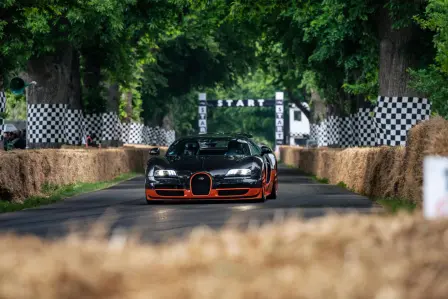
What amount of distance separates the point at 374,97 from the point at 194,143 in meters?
23.2

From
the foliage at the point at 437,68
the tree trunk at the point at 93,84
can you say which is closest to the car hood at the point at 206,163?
the foliage at the point at 437,68

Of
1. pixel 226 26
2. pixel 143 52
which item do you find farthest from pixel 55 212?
pixel 226 26

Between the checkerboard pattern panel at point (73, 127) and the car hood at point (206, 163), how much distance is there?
2598cm

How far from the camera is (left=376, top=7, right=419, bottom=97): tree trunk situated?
33.0m

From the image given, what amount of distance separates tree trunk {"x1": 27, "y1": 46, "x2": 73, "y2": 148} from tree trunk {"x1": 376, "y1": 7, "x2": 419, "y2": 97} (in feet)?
48.0

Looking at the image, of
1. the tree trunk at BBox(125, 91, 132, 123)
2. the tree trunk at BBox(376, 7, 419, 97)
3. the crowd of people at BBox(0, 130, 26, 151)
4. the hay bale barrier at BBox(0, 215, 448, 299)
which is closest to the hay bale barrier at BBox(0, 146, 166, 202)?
the crowd of people at BBox(0, 130, 26, 151)

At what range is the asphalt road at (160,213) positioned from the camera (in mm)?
15820

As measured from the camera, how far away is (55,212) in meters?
20.2

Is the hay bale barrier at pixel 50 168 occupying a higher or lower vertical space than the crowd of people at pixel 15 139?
lower

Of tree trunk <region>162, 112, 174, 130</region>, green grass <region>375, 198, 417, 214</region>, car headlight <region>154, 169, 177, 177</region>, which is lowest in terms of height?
green grass <region>375, 198, 417, 214</region>

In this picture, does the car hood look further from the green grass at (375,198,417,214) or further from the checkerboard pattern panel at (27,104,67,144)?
the checkerboard pattern panel at (27,104,67,144)

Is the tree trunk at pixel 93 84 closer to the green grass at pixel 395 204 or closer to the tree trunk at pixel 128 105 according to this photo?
the tree trunk at pixel 128 105

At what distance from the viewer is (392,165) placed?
22.8m

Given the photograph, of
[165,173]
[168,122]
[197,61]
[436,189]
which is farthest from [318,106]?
[436,189]
